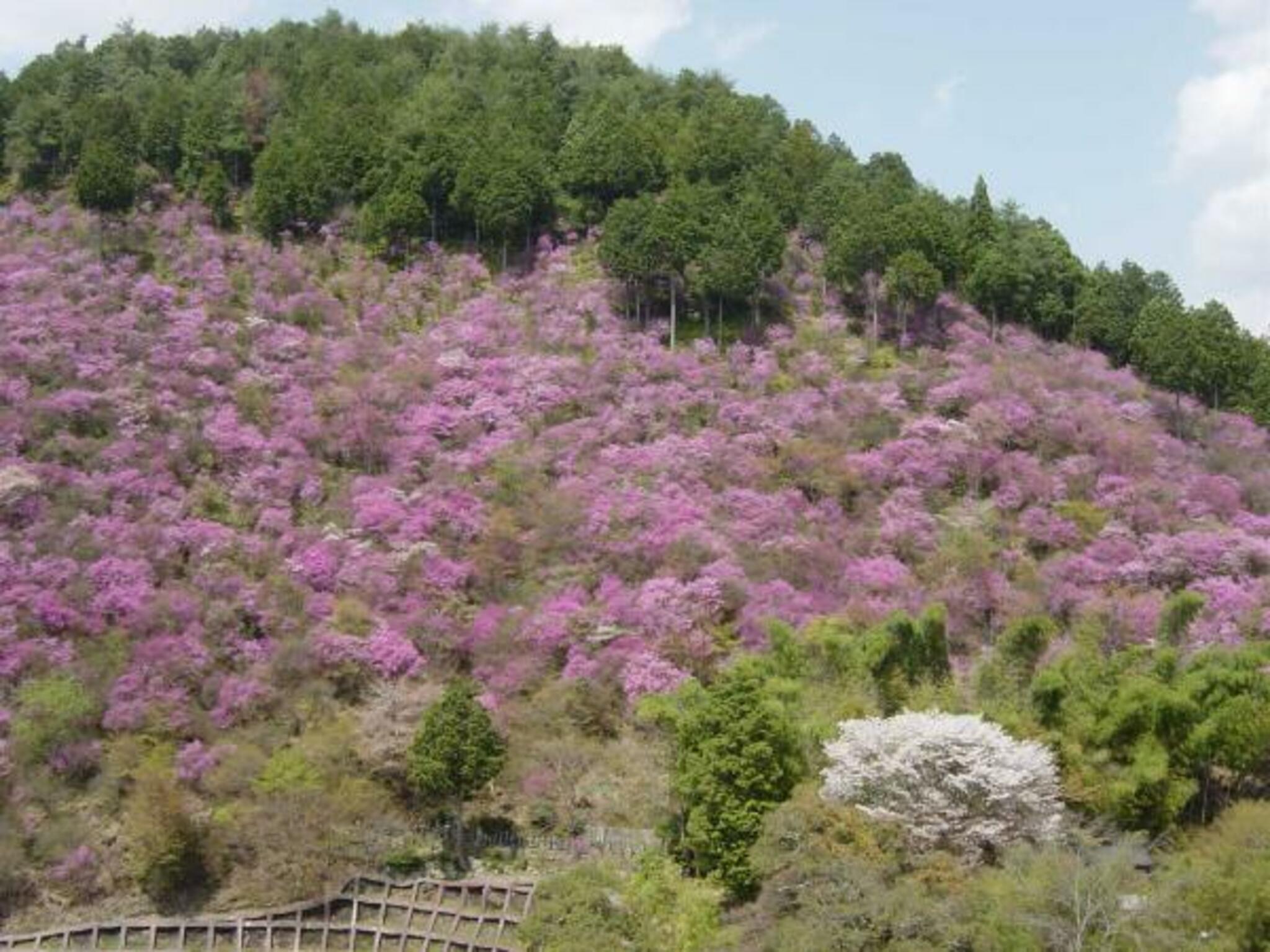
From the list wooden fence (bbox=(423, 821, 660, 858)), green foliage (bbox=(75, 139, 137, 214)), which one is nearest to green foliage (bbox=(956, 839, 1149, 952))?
wooden fence (bbox=(423, 821, 660, 858))

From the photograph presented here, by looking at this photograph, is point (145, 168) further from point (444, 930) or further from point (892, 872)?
point (892, 872)

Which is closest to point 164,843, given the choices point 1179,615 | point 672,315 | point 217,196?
point 1179,615

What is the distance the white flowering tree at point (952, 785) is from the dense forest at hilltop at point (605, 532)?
0.10 metres

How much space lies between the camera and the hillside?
→ 37.0 meters

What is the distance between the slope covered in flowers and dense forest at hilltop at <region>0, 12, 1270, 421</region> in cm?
246

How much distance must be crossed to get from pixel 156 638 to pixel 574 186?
105 feet

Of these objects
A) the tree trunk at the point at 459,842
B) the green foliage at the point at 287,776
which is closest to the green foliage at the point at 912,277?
the tree trunk at the point at 459,842

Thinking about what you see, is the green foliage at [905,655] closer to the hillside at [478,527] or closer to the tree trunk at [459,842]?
the hillside at [478,527]

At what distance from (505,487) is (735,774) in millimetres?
18578

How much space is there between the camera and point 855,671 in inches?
1470

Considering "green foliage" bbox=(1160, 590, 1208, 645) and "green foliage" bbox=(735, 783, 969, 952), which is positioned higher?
"green foliage" bbox=(1160, 590, 1208, 645)

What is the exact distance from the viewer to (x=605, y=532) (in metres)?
45.5

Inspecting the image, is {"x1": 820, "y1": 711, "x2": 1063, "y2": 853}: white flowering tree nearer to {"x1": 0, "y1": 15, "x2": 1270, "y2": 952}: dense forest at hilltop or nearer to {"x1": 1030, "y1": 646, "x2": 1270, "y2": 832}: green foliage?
{"x1": 0, "y1": 15, "x2": 1270, "y2": 952}: dense forest at hilltop

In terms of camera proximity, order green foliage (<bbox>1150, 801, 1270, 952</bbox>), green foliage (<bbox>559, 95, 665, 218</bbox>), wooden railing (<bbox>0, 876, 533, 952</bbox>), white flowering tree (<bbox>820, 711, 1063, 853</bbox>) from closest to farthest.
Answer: green foliage (<bbox>1150, 801, 1270, 952</bbox>) < white flowering tree (<bbox>820, 711, 1063, 853</bbox>) < wooden railing (<bbox>0, 876, 533, 952</bbox>) < green foliage (<bbox>559, 95, 665, 218</bbox>)
